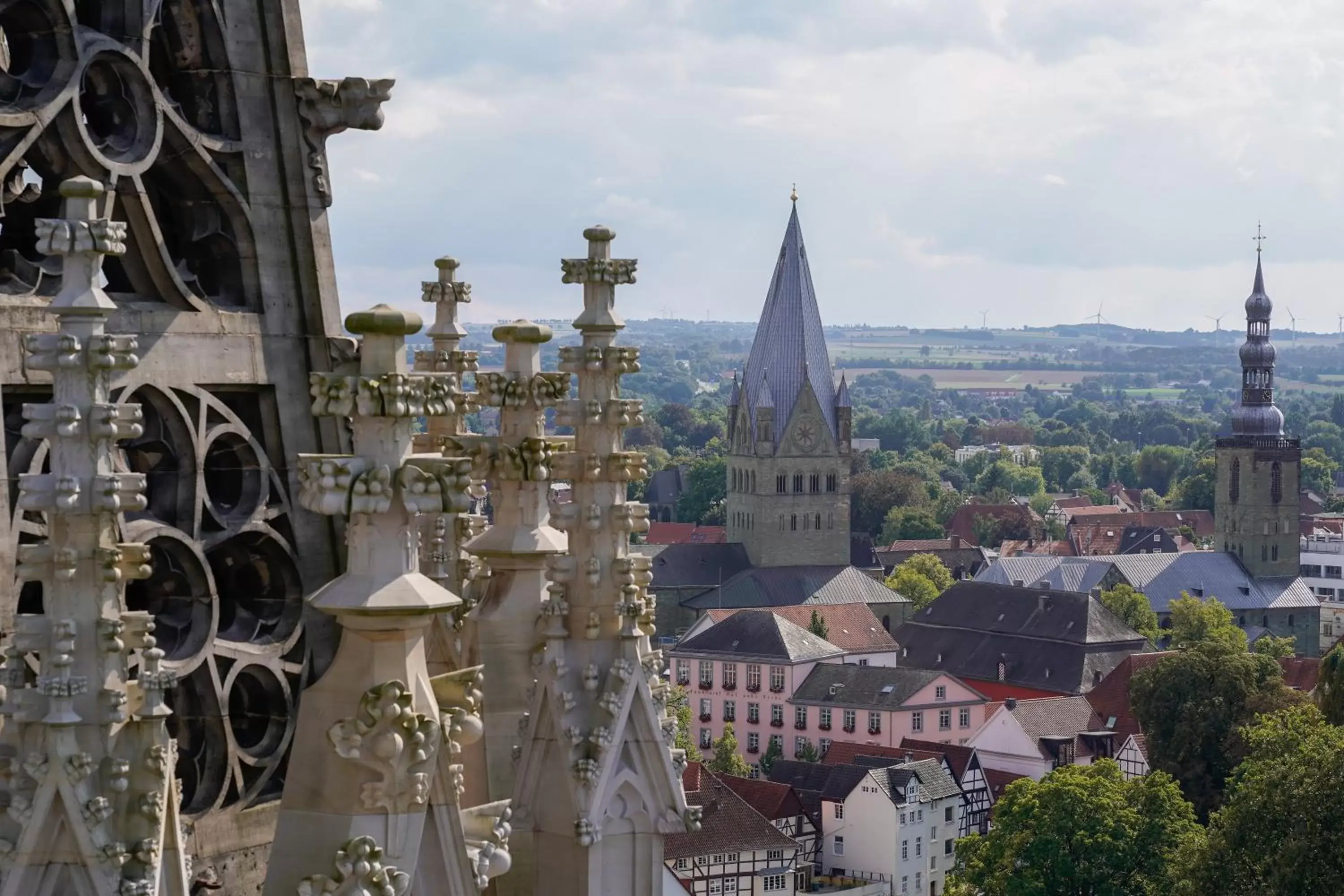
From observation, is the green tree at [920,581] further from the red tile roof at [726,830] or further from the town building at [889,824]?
the red tile roof at [726,830]

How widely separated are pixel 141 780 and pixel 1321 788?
56.6m

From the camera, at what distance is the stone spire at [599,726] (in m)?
11.3

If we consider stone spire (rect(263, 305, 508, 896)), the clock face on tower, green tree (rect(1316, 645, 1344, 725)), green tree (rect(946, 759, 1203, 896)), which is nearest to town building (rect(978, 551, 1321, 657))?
the clock face on tower

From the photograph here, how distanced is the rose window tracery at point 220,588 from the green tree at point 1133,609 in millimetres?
159805

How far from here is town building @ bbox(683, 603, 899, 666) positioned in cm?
15250

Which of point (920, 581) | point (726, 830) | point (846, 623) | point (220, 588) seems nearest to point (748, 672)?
point (846, 623)

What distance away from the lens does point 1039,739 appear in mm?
120375

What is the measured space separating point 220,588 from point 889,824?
297 ft

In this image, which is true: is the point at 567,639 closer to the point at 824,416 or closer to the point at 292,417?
the point at 292,417

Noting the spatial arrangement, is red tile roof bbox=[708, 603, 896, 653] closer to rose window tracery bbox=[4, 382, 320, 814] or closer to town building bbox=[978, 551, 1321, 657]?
town building bbox=[978, 551, 1321, 657]

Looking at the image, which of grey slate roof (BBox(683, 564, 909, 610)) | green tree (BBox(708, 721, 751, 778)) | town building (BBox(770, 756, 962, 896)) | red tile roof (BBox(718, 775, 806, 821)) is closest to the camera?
red tile roof (BBox(718, 775, 806, 821))

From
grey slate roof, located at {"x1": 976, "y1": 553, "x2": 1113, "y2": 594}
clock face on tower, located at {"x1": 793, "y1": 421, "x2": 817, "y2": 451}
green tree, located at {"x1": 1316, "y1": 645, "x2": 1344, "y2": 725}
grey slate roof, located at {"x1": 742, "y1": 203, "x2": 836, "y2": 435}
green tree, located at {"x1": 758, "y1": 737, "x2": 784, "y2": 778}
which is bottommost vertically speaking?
green tree, located at {"x1": 758, "y1": 737, "x2": 784, "y2": 778}

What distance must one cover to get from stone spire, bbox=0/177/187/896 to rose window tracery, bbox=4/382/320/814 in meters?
2.94

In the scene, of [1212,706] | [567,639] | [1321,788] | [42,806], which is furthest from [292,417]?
[1212,706]
